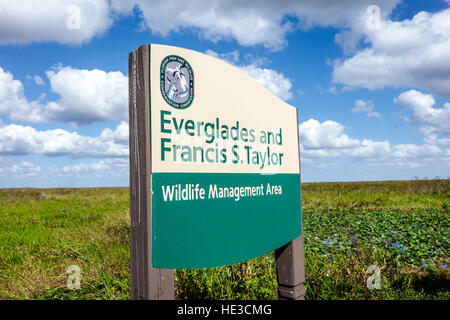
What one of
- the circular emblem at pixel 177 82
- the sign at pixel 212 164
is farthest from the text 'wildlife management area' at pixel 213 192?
the circular emblem at pixel 177 82

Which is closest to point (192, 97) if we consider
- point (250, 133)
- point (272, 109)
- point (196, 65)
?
point (196, 65)

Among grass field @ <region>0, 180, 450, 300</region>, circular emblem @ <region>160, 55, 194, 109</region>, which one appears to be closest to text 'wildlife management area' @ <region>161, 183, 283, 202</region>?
circular emblem @ <region>160, 55, 194, 109</region>

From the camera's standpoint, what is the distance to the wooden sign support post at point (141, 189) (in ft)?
7.01

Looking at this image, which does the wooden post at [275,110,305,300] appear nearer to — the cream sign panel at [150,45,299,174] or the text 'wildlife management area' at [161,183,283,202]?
the text 'wildlife management area' at [161,183,283,202]

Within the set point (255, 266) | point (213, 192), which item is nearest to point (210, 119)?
point (213, 192)

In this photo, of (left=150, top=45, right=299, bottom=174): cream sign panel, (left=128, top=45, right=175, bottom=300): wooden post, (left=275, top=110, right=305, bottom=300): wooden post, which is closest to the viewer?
(left=128, top=45, right=175, bottom=300): wooden post

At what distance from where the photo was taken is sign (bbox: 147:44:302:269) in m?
2.22

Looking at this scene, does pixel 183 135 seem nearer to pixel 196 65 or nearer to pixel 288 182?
pixel 196 65

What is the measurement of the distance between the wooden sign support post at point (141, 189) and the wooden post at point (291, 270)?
1.59m

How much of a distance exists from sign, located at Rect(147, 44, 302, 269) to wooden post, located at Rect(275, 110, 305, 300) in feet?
0.65

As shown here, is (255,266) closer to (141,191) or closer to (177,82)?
(141,191)

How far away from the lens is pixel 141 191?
7.04 ft

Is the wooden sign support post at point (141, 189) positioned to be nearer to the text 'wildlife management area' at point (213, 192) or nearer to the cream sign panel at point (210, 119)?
the cream sign panel at point (210, 119)
